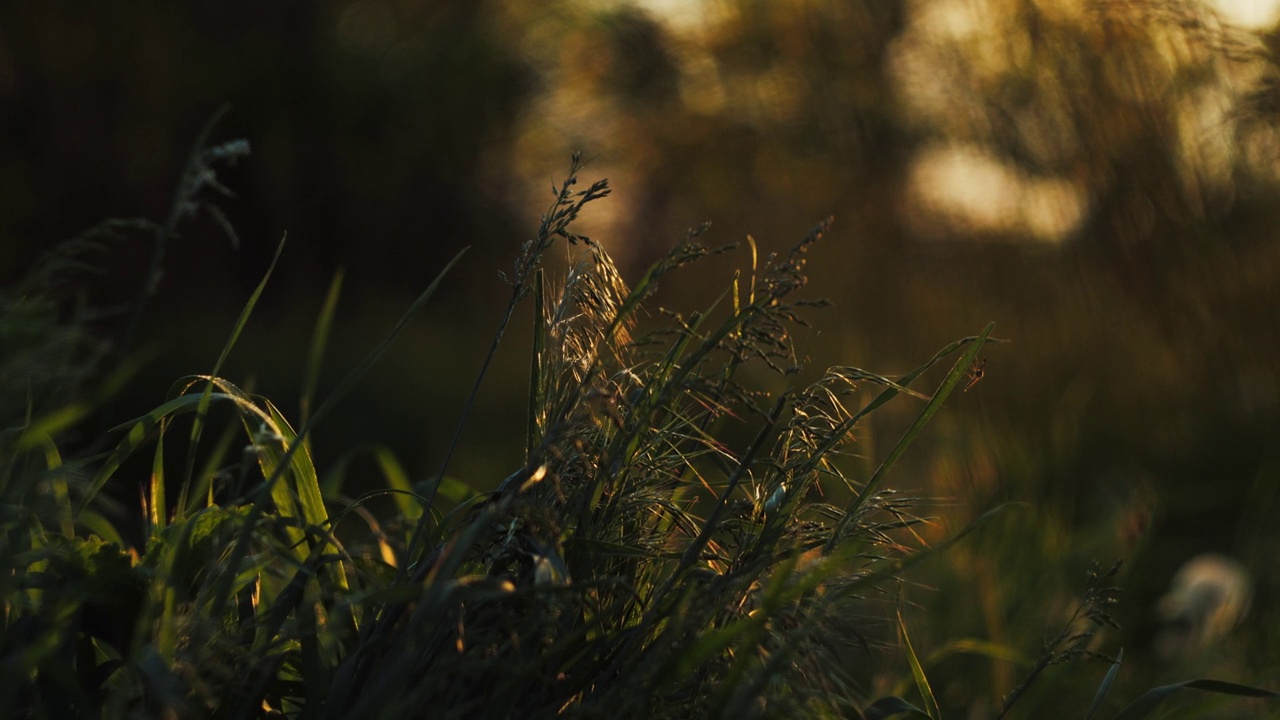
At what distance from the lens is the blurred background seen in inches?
97.0

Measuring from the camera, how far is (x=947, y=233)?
12.0ft

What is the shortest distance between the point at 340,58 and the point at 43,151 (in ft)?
7.39

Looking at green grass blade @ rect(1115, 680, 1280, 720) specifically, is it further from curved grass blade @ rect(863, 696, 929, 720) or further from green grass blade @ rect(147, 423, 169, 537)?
green grass blade @ rect(147, 423, 169, 537)

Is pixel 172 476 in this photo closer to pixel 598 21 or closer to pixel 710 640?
pixel 710 640

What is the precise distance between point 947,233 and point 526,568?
313 centimetres

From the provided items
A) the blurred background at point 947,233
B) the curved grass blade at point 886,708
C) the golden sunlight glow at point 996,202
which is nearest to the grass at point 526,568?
the curved grass blade at point 886,708

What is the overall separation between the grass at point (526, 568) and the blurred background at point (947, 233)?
0.18m

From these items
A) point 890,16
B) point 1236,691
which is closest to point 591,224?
point 890,16

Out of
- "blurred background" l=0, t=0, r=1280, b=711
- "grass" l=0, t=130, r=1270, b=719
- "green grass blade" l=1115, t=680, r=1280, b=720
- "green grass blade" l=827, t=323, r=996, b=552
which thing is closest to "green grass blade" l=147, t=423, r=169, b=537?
"grass" l=0, t=130, r=1270, b=719

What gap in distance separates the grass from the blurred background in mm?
178

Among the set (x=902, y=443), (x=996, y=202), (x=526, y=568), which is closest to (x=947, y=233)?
(x=996, y=202)

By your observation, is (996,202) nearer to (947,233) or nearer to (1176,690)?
(947,233)

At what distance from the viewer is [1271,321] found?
9.40ft

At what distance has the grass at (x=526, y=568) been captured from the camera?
27.1 inches
